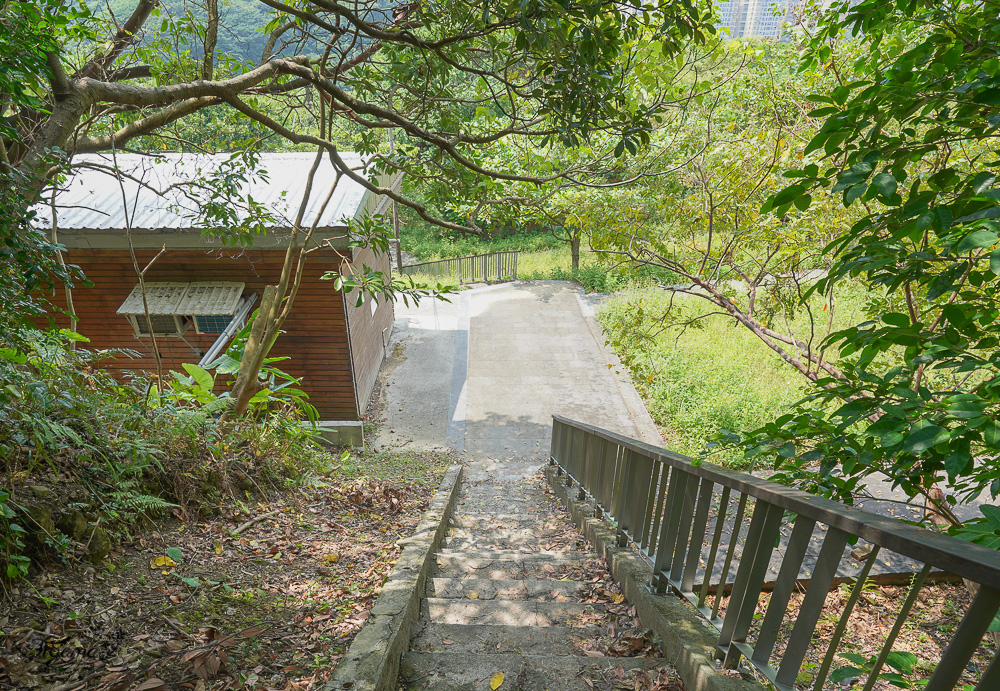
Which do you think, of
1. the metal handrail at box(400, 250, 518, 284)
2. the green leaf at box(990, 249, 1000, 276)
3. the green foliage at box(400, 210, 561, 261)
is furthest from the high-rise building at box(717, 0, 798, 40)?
the green foliage at box(400, 210, 561, 261)

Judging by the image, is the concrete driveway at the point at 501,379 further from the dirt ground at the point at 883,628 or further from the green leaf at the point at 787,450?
the green leaf at the point at 787,450

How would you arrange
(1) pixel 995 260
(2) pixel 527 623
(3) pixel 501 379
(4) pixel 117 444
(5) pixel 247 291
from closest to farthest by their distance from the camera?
(1) pixel 995 260 < (2) pixel 527 623 < (4) pixel 117 444 < (5) pixel 247 291 < (3) pixel 501 379

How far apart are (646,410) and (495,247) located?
18.1 m

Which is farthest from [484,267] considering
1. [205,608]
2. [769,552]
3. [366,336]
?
[769,552]

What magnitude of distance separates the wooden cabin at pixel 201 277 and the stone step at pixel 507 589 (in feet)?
16.4

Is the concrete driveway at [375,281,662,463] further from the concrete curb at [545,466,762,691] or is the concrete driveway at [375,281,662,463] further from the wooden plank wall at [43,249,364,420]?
the concrete curb at [545,466,762,691]

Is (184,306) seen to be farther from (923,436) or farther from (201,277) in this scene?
(923,436)

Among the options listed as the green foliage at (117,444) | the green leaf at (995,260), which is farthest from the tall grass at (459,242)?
the green leaf at (995,260)

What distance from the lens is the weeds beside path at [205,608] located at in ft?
6.69

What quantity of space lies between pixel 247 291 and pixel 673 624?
8015 millimetres

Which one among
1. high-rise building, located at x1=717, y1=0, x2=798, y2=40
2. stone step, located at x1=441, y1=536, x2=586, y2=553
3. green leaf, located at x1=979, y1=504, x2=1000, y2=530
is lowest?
stone step, located at x1=441, y1=536, x2=586, y2=553

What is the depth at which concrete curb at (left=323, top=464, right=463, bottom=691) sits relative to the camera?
6.97 feet

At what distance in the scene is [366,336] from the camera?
34.4ft

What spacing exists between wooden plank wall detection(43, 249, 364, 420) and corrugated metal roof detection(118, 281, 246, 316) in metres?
0.20
